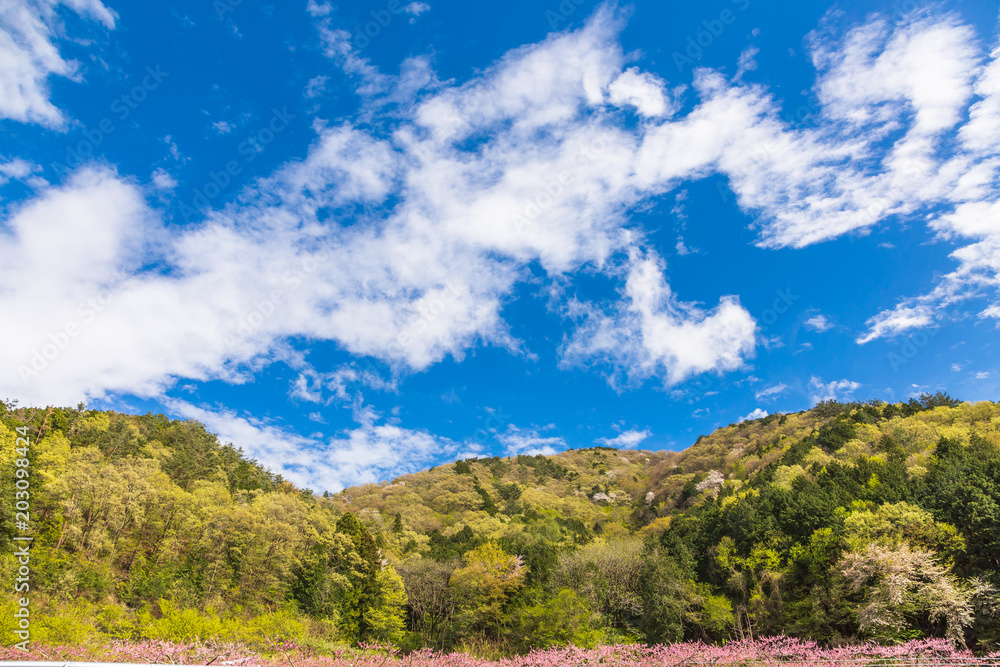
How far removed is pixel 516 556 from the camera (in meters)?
38.0

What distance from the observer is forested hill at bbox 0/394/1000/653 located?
2109 cm

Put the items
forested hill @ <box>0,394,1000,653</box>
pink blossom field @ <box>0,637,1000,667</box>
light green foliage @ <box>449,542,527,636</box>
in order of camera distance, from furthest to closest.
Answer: light green foliage @ <box>449,542,527,636</box>
forested hill @ <box>0,394,1000,653</box>
pink blossom field @ <box>0,637,1000,667</box>

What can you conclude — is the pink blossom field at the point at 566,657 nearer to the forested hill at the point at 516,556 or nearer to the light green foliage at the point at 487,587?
the forested hill at the point at 516,556

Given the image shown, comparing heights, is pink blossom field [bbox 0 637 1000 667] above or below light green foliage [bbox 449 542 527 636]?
above

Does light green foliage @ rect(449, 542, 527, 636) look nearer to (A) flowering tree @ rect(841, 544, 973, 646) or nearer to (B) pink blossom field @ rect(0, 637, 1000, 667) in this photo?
(B) pink blossom field @ rect(0, 637, 1000, 667)


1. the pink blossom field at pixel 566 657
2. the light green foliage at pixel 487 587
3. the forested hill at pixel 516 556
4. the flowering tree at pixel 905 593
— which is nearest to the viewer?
the pink blossom field at pixel 566 657

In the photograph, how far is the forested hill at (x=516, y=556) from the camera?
69.2ft

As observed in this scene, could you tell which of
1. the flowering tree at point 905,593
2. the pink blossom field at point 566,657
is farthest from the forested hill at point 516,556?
the pink blossom field at point 566,657

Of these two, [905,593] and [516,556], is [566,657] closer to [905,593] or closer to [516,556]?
[905,593]

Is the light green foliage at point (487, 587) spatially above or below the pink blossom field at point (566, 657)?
below

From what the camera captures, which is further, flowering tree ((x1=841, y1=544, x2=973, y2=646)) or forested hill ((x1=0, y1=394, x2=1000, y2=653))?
forested hill ((x1=0, y1=394, x2=1000, y2=653))

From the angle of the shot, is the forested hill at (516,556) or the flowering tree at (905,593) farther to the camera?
the forested hill at (516,556)

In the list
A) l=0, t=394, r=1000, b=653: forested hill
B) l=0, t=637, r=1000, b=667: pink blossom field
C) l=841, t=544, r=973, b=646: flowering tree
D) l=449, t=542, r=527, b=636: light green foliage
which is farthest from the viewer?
l=449, t=542, r=527, b=636: light green foliage

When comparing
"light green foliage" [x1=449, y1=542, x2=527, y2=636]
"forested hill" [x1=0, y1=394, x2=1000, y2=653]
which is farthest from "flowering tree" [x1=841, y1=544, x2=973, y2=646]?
"light green foliage" [x1=449, y1=542, x2=527, y2=636]
